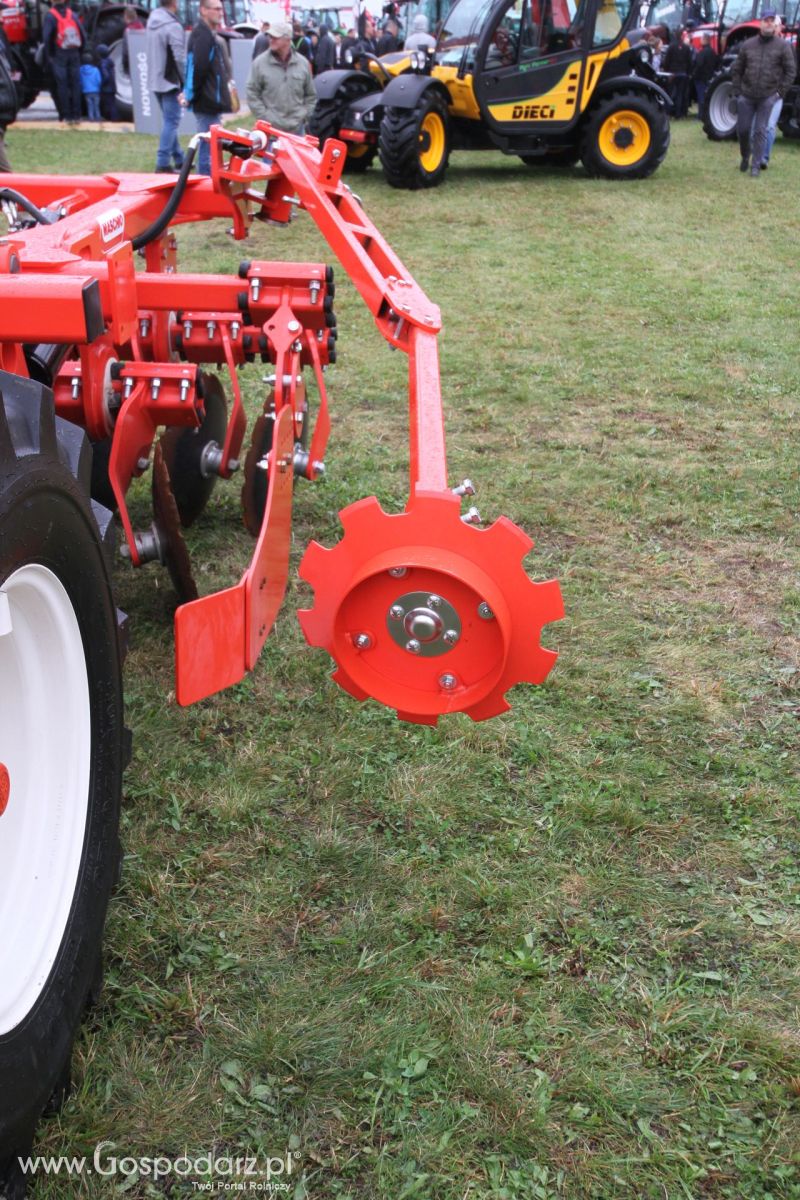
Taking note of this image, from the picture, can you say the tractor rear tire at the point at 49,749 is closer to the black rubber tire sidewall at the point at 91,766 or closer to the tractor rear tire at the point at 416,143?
the black rubber tire sidewall at the point at 91,766

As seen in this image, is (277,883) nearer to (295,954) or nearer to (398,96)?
(295,954)

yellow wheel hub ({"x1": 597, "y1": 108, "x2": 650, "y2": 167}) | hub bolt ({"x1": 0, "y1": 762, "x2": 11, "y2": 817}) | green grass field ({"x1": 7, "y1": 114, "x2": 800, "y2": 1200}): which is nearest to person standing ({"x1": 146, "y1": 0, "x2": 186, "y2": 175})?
yellow wheel hub ({"x1": 597, "y1": 108, "x2": 650, "y2": 167})

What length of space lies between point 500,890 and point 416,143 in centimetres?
1022

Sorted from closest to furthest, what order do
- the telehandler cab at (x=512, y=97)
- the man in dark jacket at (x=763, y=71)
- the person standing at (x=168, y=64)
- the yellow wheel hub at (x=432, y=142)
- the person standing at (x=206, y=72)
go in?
the person standing at (x=206, y=72) < the person standing at (x=168, y=64) < the telehandler cab at (x=512, y=97) < the yellow wheel hub at (x=432, y=142) < the man in dark jacket at (x=763, y=71)

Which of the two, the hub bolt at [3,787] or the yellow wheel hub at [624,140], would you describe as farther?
the yellow wheel hub at [624,140]

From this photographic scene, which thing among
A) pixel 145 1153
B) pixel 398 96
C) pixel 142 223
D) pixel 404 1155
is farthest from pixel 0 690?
pixel 398 96

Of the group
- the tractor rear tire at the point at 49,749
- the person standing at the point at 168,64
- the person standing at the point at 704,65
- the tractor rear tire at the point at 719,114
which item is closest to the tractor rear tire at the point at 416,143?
the person standing at the point at 168,64

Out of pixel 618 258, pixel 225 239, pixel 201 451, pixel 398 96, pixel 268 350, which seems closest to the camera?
pixel 268 350

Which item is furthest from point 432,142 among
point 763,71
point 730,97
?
point 730,97

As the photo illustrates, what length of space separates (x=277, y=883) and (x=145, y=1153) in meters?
0.68

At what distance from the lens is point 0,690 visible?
1669 millimetres

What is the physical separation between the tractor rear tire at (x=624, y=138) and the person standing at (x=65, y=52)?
28.0ft
